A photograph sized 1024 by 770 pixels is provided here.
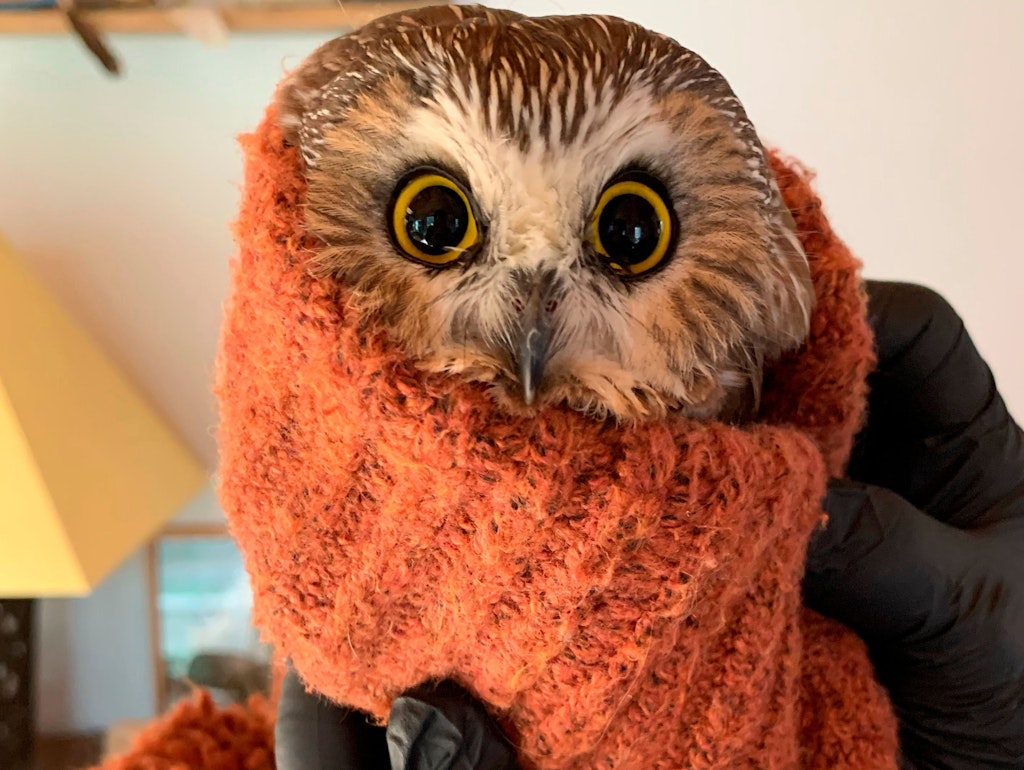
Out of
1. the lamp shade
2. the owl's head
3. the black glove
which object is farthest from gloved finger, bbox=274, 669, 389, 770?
the lamp shade

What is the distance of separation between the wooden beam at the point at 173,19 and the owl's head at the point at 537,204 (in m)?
0.55

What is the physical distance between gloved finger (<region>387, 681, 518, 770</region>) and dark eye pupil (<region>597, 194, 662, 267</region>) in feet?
0.83

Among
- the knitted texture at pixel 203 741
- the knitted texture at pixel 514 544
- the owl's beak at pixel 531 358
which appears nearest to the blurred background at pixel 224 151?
the knitted texture at pixel 203 741

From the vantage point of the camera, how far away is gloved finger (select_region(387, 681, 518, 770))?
41 cm

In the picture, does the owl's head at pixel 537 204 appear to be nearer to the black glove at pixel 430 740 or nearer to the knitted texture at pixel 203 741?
the black glove at pixel 430 740

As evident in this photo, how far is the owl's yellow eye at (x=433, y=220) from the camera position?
36 cm

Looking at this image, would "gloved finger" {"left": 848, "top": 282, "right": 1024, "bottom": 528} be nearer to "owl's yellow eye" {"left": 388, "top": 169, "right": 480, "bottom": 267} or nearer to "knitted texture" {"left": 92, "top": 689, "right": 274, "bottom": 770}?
"owl's yellow eye" {"left": 388, "top": 169, "right": 480, "bottom": 267}

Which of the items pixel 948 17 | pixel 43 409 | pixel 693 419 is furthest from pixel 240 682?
pixel 948 17

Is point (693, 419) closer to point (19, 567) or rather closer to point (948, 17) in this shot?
point (19, 567)

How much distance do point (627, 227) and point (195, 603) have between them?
3.22 feet

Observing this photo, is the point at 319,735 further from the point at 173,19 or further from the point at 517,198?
the point at 173,19

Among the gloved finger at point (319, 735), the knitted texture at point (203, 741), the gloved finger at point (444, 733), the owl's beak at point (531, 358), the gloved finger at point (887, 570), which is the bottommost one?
the knitted texture at point (203, 741)

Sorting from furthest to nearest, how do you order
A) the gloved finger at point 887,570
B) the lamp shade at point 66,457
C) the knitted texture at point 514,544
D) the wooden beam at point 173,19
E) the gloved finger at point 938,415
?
the wooden beam at point 173,19, the lamp shade at point 66,457, the gloved finger at point 938,415, the gloved finger at point 887,570, the knitted texture at point 514,544

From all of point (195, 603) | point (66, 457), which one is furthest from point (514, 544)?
point (195, 603)
